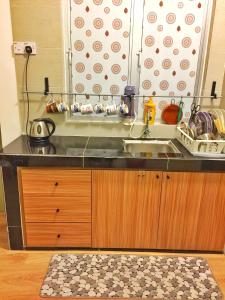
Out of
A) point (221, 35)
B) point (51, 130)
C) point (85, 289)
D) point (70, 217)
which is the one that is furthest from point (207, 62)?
point (85, 289)

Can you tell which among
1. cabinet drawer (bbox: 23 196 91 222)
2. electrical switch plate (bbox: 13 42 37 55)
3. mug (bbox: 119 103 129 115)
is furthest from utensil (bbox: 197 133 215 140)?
electrical switch plate (bbox: 13 42 37 55)

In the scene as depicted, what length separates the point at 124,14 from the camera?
1.88 meters

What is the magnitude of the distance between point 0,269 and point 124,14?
2116 millimetres

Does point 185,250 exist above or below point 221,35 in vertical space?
below

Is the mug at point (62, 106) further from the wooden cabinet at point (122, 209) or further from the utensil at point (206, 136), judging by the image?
the utensil at point (206, 136)

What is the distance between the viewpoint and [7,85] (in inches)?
71.9

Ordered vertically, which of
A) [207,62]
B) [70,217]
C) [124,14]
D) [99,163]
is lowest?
[70,217]

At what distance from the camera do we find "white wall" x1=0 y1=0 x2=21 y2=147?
1721 millimetres

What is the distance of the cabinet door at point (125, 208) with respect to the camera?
162 cm

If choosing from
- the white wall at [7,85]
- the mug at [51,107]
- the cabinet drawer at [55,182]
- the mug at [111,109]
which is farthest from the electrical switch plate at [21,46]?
the cabinet drawer at [55,182]

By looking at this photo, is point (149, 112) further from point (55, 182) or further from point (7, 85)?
point (7, 85)

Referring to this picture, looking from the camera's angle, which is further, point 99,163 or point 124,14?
point 124,14

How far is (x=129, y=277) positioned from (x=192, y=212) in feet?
2.05

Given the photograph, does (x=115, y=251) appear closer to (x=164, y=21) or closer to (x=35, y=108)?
(x=35, y=108)
